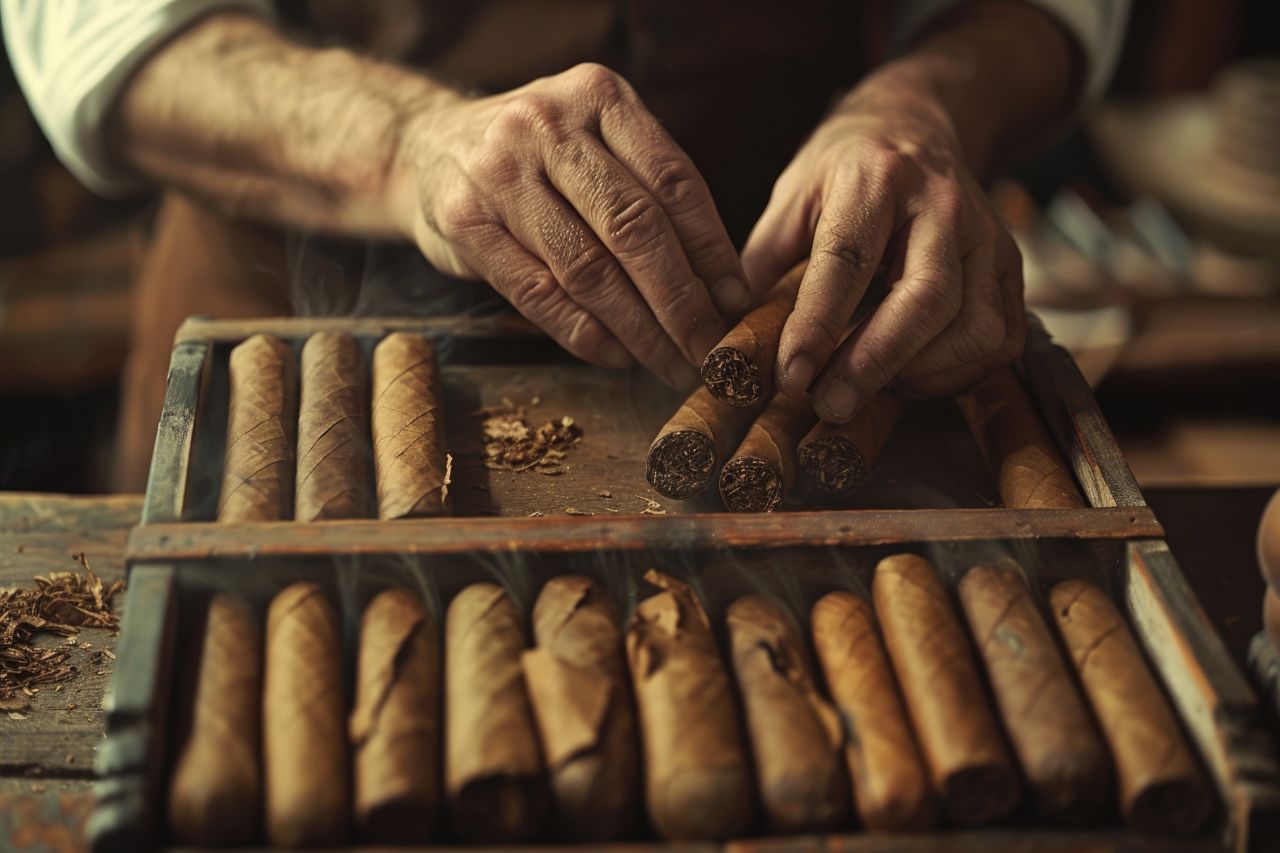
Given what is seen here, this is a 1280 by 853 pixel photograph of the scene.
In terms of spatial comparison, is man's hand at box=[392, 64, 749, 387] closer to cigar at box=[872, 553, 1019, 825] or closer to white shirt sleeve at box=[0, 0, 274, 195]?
cigar at box=[872, 553, 1019, 825]

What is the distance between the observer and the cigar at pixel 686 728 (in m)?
1.41

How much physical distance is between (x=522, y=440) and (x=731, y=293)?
44cm

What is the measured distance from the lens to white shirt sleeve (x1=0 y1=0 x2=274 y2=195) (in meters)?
2.69

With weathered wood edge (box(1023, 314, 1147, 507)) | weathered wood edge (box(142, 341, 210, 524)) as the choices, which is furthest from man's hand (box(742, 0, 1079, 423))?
weathered wood edge (box(142, 341, 210, 524))

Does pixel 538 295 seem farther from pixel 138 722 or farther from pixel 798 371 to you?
pixel 138 722

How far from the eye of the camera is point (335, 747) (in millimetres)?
1438

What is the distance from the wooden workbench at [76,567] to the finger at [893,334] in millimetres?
703

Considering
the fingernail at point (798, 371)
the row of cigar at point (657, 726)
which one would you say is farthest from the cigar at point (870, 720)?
the fingernail at point (798, 371)

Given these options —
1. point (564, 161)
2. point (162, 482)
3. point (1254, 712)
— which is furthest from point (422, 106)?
point (1254, 712)

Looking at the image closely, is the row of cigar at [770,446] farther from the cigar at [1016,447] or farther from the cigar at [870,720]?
the cigar at [870,720]

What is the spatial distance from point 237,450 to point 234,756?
56 cm

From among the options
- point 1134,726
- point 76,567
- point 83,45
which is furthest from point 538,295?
point 83,45

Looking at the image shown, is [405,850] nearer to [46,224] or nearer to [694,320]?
[694,320]

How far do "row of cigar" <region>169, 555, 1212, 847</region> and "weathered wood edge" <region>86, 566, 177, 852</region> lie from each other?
4 cm
